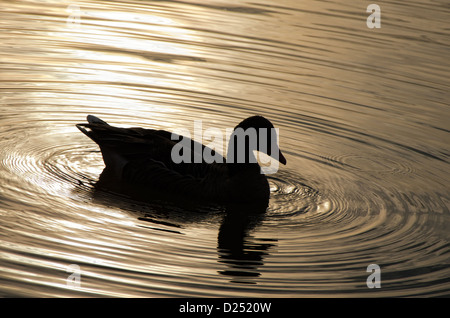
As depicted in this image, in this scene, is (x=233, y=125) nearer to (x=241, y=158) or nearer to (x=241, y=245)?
(x=241, y=158)

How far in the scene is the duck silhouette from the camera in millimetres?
10555

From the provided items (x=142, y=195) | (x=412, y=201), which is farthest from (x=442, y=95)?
(x=142, y=195)

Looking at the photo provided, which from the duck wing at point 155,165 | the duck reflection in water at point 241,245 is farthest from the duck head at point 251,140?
the duck reflection in water at point 241,245

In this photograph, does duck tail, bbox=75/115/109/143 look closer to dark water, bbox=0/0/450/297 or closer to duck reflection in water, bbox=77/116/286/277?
duck reflection in water, bbox=77/116/286/277

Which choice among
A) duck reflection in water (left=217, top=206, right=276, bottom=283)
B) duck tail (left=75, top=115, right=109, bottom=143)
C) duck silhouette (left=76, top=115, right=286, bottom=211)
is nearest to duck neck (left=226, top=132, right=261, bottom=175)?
duck silhouette (left=76, top=115, right=286, bottom=211)

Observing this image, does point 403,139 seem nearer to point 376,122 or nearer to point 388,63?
point 376,122

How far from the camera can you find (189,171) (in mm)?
10688

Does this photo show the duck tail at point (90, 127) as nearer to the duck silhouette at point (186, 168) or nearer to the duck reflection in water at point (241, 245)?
the duck silhouette at point (186, 168)

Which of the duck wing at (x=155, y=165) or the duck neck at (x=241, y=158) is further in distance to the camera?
the duck neck at (x=241, y=158)

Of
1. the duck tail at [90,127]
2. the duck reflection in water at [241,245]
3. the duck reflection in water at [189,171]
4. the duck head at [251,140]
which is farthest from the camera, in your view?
the duck tail at [90,127]

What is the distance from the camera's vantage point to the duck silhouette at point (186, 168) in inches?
416

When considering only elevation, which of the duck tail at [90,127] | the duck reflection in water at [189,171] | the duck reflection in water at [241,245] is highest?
the duck tail at [90,127]

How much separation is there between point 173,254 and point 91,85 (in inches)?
290

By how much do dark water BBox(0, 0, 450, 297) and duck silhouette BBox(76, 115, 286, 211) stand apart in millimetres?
407
